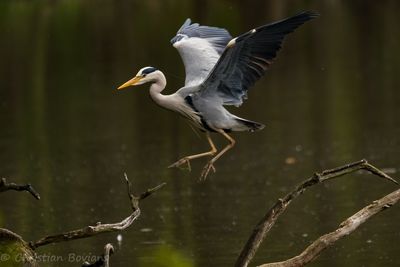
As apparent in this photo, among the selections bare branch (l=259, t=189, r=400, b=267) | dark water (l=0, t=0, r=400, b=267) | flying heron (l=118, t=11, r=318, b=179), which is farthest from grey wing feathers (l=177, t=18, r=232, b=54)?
bare branch (l=259, t=189, r=400, b=267)

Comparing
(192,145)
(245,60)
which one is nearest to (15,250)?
(245,60)

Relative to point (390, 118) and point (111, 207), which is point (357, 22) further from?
point (111, 207)

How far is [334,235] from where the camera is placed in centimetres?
709

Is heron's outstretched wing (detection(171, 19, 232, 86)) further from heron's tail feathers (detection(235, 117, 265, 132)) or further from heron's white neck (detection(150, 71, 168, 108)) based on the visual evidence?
heron's tail feathers (detection(235, 117, 265, 132))

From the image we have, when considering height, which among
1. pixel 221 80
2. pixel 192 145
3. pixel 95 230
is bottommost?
pixel 192 145

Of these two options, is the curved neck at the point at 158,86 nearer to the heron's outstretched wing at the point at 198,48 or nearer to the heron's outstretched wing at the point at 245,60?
the heron's outstretched wing at the point at 245,60

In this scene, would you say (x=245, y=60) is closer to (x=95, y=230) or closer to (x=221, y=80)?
(x=221, y=80)

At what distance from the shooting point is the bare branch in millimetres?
7090

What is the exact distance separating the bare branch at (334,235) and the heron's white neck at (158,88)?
5.15 feet

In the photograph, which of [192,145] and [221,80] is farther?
[192,145]

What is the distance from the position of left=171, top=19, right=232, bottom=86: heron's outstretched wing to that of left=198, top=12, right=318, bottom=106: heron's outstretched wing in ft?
1.25

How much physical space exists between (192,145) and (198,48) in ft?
20.7

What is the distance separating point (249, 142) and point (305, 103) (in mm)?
2729

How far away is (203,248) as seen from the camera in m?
10.6
